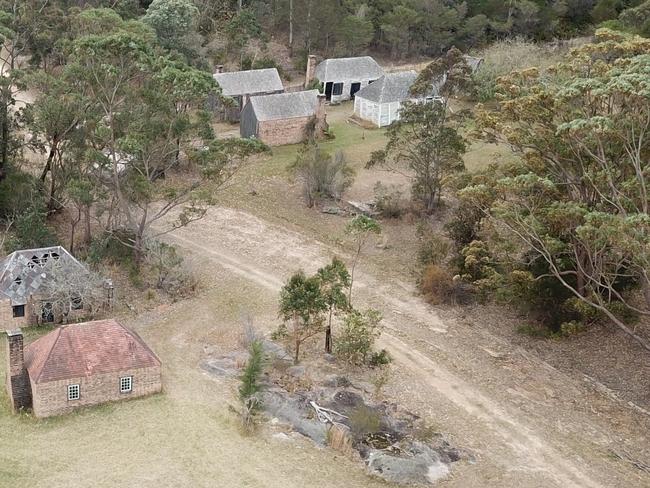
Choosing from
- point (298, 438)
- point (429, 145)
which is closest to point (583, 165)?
point (298, 438)

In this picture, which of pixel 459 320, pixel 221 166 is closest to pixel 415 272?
pixel 459 320

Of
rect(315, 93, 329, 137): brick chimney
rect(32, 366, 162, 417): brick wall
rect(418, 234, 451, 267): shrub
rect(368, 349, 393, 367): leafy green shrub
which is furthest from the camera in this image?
rect(315, 93, 329, 137): brick chimney

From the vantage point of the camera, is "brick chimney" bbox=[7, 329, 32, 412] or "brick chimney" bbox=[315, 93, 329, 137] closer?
"brick chimney" bbox=[7, 329, 32, 412]

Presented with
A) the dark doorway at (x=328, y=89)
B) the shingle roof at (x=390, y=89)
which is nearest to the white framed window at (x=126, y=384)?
the shingle roof at (x=390, y=89)

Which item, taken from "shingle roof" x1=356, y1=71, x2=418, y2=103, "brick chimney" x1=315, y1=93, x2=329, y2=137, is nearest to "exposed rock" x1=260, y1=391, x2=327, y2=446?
"brick chimney" x1=315, y1=93, x2=329, y2=137

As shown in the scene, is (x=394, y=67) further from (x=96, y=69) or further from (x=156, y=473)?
(x=156, y=473)

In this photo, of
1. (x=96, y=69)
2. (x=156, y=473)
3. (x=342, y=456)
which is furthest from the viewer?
(x=96, y=69)

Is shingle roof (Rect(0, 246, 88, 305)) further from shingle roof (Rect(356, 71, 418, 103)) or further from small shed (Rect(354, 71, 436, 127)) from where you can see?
shingle roof (Rect(356, 71, 418, 103))
